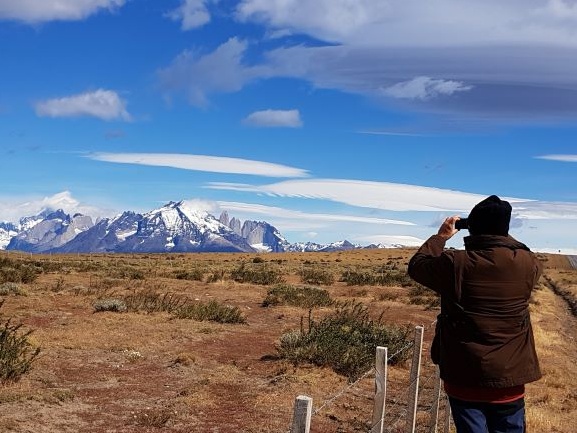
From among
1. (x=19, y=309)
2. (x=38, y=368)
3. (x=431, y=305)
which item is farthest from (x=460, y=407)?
(x=431, y=305)

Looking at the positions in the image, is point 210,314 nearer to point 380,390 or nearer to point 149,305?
point 149,305

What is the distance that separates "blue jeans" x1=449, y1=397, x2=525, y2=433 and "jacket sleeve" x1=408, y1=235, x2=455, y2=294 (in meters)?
0.83

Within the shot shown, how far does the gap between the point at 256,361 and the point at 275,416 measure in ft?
12.4

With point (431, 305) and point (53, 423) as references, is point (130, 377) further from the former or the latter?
point (431, 305)

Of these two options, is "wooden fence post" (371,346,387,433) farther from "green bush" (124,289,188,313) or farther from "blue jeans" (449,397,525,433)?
"green bush" (124,289,188,313)

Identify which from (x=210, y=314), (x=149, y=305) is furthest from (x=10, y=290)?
(x=210, y=314)

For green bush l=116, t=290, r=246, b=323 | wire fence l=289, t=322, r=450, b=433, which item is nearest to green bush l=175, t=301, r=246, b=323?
green bush l=116, t=290, r=246, b=323

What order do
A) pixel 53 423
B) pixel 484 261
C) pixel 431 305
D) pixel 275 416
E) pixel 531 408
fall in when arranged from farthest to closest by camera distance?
1. pixel 431 305
2. pixel 531 408
3. pixel 275 416
4. pixel 53 423
5. pixel 484 261

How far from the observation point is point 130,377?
10969 millimetres

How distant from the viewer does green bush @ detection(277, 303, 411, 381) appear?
11805 millimetres

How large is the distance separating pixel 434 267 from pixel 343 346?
848 cm

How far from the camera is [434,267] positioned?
4023 mm

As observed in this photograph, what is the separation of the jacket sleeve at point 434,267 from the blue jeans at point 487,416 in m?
0.83

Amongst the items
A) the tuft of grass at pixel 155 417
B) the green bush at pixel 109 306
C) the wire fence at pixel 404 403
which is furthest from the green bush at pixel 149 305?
the tuft of grass at pixel 155 417
